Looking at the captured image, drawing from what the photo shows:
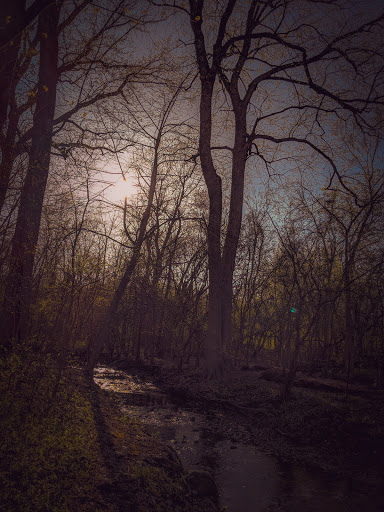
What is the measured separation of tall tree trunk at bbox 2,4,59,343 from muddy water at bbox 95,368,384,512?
3.46 metres

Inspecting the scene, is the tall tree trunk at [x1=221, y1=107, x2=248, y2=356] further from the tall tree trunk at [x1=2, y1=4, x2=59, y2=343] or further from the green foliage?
the green foliage

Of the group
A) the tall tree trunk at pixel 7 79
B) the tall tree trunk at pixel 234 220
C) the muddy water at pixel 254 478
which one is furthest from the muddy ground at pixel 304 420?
the tall tree trunk at pixel 7 79

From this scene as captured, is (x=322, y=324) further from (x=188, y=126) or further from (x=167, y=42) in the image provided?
(x=167, y=42)

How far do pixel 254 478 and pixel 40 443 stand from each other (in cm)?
312

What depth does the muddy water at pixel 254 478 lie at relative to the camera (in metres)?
4.05

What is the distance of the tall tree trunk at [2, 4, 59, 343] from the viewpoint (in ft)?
21.1

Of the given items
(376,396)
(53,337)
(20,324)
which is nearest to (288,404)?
(376,396)

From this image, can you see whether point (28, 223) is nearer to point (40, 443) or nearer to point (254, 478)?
point (40, 443)

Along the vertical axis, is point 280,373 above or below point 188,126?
below

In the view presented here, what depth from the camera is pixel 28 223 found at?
6.64m

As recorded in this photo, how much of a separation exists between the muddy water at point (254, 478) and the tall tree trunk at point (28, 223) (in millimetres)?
3462

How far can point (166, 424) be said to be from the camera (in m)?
6.97

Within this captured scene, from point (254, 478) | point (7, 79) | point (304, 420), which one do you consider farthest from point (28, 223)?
point (304, 420)

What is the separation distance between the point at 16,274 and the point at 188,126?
26.5ft
